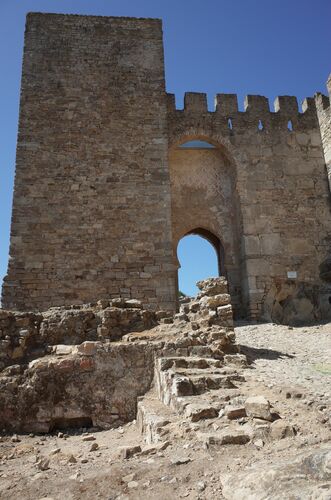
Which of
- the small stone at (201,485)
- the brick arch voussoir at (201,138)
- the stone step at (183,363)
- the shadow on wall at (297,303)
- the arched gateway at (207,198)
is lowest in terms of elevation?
the small stone at (201,485)

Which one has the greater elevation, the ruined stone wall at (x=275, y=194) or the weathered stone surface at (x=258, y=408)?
the ruined stone wall at (x=275, y=194)

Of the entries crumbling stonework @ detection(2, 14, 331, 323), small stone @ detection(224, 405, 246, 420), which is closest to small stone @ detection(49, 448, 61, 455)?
small stone @ detection(224, 405, 246, 420)

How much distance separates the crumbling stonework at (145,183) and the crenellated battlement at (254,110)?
4 centimetres

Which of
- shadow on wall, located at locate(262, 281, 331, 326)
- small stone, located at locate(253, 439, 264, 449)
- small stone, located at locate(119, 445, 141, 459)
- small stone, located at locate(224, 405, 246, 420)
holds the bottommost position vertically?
small stone, located at locate(119, 445, 141, 459)

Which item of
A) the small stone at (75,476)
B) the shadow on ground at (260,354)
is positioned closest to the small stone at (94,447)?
the small stone at (75,476)

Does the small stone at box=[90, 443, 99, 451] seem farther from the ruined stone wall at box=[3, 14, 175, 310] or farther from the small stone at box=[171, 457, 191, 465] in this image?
the ruined stone wall at box=[3, 14, 175, 310]

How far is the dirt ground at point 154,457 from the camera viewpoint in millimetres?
2373

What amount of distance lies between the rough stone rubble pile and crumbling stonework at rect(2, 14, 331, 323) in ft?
12.0

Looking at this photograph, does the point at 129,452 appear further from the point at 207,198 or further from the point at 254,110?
the point at 254,110

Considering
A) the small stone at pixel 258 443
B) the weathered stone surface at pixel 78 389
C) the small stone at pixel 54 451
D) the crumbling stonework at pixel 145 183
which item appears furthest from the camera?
the crumbling stonework at pixel 145 183

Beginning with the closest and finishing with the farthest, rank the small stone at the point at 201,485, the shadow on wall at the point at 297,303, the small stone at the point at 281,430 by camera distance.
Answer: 1. the small stone at the point at 201,485
2. the small stone at the point at 281,430
3. the shadow on wall at the point at 297,303

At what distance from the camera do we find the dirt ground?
2.37 m

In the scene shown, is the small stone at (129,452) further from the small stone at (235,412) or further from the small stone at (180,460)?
the small stone at (235,412)

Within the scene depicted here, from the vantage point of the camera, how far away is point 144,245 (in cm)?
998
